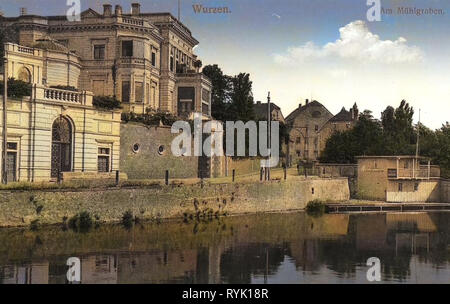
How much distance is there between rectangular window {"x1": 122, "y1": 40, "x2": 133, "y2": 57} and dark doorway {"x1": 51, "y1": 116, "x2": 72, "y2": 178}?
49.2ft

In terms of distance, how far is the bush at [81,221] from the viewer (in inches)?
1314

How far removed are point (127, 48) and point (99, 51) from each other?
2.58 m

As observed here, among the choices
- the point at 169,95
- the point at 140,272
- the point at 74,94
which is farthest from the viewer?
the point at 169,95

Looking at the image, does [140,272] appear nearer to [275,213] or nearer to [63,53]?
[275,213]

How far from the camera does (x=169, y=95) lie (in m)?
57.8

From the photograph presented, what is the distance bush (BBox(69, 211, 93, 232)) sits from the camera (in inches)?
1314

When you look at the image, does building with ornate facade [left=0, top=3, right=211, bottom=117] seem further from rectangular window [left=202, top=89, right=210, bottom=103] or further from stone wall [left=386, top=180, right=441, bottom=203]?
stone wall [left=386, top=180, right=441, bottom=203]

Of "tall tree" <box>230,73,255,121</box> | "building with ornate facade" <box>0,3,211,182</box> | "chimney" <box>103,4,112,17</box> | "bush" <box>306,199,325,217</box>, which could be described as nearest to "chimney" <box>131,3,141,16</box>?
"building with ornate facade" <box>0,3,211,182</box>

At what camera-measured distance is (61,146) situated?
39.4 m

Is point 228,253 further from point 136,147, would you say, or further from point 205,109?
point 205,109

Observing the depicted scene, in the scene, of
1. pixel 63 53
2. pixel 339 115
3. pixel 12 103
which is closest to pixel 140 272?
pixel 12 103

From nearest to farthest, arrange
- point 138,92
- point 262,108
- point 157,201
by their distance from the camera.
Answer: point 157,201
point 138,92
point 262,108

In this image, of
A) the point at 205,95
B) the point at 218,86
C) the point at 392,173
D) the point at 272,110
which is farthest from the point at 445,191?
the point at 272,110

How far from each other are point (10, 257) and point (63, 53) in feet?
87.7
